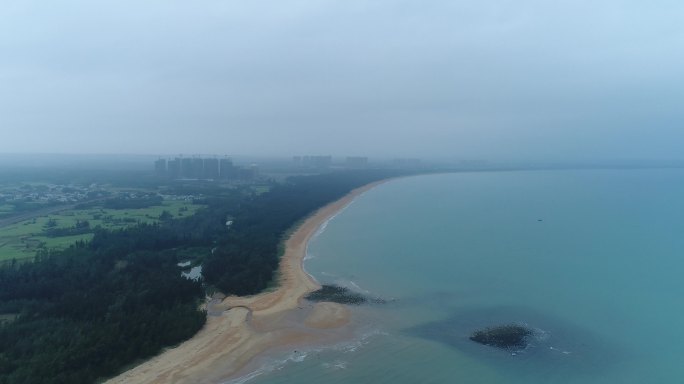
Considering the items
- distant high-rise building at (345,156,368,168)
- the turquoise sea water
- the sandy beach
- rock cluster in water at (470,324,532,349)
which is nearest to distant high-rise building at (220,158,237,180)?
the turquoise sea water

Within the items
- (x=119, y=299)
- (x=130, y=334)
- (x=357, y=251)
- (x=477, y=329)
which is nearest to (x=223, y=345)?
(x=130, y=334)

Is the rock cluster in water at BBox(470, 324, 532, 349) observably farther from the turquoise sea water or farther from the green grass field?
the green grass field

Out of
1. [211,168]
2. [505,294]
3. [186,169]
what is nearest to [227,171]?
[211,168]

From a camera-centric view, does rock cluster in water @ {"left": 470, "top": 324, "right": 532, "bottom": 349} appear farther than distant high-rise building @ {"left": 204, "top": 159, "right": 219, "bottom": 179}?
No

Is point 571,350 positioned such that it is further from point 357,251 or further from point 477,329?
point 357,251

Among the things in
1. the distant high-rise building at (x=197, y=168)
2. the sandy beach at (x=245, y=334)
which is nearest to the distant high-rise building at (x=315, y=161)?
the distant high-rise building at (x=197, y=168)
